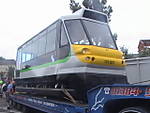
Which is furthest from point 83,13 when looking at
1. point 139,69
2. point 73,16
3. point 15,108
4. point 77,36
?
point 15,108

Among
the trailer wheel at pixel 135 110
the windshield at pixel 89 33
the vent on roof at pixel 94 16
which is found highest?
the vent on roof at pixel 94 16

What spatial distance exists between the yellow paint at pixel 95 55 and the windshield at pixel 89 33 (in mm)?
225

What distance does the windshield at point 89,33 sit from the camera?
745 cm

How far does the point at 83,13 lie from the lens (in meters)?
7.95

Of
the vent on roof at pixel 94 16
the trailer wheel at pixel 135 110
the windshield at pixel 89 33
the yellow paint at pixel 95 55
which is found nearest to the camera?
the trailer wheel at pixel 135 110

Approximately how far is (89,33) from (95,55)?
0.75 meters

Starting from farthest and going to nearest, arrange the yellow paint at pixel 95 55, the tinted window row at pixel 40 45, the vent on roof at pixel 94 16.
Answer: the tinted window row at pixel 40 45, the vent on roof at pixel 94 16, the yellow paint at pixel 95 55

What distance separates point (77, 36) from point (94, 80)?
1326 millimetres

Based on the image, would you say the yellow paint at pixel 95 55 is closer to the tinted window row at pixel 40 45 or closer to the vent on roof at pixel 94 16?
the vent on roof at pixel 94 16

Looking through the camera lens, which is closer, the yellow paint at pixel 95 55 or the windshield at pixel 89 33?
the yellow paint at pixel 95 55

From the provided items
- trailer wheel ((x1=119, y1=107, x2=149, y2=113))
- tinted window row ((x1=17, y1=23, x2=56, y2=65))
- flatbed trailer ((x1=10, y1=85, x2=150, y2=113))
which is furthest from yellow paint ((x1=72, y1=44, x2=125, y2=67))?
trailer wheel ((x1=119, y1=107, x2=149, y2=113))

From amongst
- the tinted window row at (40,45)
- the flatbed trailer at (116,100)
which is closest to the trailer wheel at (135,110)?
the flatbed trailer at (116,100)

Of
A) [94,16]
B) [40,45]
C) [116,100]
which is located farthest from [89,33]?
[40,45]

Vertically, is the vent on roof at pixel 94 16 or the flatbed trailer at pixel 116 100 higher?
the vent on roof at pixel 94 16
